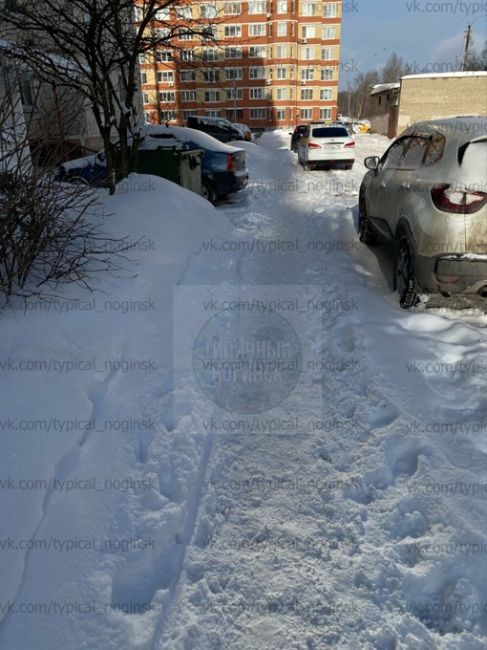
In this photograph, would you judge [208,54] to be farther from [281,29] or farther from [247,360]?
[247,360]

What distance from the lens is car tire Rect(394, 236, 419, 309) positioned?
4.55 m

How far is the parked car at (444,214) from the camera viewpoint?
395 centimetres

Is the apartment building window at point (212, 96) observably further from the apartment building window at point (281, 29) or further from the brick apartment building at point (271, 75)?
the apartment building window at point (281, 29)

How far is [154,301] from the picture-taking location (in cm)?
439

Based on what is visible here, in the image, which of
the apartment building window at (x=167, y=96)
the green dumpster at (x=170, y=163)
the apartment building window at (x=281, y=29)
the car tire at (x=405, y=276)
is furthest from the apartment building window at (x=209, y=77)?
the apartment building window at (x=167, y=96)

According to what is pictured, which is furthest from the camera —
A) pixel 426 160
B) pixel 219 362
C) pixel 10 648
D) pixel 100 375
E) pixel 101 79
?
pixel 101 79

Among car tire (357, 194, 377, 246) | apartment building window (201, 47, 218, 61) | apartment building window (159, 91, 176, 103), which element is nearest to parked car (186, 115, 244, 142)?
apartment building window (201, 47, 218, 61)

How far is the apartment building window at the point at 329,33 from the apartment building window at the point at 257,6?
811 centimetres

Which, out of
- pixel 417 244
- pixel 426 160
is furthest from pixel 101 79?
pixel 417 244

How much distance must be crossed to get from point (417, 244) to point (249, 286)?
211 cm

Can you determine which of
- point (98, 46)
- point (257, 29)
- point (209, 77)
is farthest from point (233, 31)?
point (98, 46)

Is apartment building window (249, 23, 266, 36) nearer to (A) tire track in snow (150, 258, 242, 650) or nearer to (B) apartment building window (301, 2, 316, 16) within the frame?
(B) apartment building window (301, 2, 316, 16)

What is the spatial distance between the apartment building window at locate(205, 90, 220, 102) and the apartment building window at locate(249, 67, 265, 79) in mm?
4626

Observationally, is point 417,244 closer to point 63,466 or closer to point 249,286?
point 249,286
